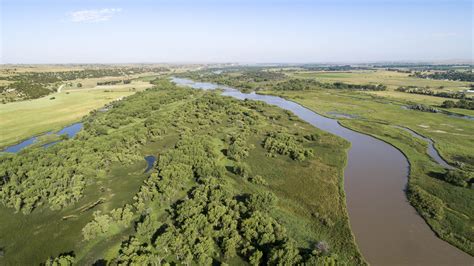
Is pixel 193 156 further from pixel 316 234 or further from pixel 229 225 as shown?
pixel 316 234

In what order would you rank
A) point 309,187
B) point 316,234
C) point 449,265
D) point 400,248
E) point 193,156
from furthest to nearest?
point 193,156 → point 309,187 → point 316,234 → point 400,248 → point 449,265

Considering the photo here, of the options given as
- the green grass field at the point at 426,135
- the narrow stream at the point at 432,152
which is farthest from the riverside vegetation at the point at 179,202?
the narrow stream at the point at 432,152

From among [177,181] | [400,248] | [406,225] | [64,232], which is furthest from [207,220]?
[406,225]

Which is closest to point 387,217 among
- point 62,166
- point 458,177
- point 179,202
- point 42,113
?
point 458,177

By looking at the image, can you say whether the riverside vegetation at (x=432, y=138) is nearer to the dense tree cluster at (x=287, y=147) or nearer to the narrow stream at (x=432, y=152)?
the narrow stream at (x=432, y=152)

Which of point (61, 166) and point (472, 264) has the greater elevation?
point (61, 166)

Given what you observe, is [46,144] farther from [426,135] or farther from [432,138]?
[426,135]

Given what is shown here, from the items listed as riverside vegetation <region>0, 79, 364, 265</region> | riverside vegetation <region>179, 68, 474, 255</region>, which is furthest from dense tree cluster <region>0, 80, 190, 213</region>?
riverside vegetation <region>179, 68, 474, 255</region>
